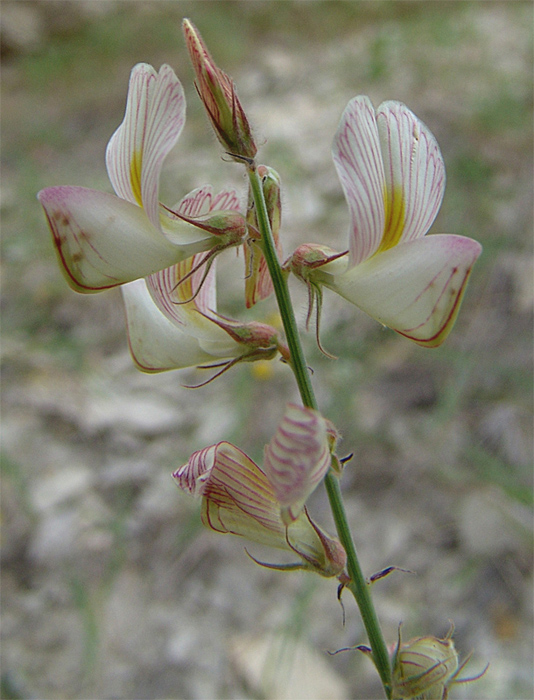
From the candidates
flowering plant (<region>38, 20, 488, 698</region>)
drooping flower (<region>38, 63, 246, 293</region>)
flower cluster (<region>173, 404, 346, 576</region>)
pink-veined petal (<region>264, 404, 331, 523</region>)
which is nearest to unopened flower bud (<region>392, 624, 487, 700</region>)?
flowering plant (<region>38, 20, 488, 698</region>)

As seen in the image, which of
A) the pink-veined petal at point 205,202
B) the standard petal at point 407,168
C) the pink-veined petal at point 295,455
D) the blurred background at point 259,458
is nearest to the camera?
the pink-veined petal at point 295,455

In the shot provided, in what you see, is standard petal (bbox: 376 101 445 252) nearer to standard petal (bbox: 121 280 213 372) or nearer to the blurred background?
standard petal (bbox: 121 280 213 372)

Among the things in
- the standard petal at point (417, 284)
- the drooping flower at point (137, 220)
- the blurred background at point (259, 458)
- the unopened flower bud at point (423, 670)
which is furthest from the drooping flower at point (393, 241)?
the blurred background at point (259, 458)

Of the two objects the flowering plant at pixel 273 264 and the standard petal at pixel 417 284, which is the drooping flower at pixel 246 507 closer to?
the flowering plant at pixel 273 264

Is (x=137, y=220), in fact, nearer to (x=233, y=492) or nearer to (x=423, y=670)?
(x=233, y=492)

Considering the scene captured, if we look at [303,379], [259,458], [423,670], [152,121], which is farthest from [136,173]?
[259,458]
